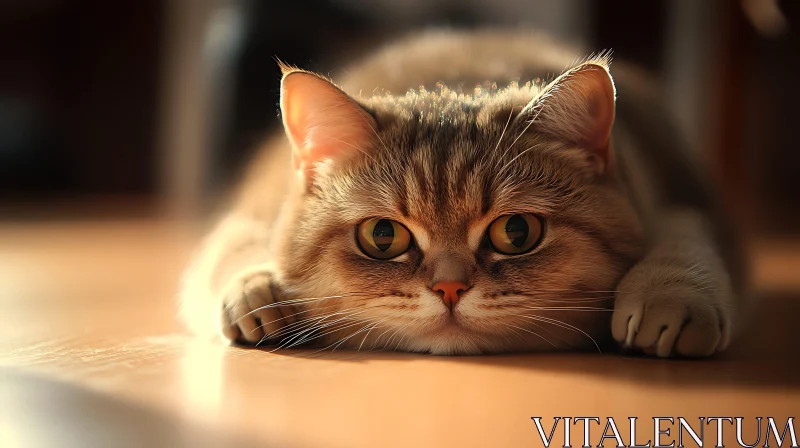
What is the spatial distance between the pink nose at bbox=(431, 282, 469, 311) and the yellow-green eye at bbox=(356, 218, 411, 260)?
0.10 meters

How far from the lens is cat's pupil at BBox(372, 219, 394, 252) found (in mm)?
1134

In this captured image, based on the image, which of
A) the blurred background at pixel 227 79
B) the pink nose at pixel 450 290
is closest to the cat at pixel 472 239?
the pink nose at pixel 450 290

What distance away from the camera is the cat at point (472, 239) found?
3.56 ft

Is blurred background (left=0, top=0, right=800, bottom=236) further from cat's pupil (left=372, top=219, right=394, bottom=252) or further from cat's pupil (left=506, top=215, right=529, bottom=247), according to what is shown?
cat's pupil (left=506, top=215, right=529, bottom=247)

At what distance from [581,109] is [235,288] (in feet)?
1.97

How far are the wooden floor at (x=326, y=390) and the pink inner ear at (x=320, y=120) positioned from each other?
12.8 inches

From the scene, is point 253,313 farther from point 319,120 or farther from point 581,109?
point 581,109

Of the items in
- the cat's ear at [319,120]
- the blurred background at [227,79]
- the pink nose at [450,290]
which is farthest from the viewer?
the blurred background at [227,79]

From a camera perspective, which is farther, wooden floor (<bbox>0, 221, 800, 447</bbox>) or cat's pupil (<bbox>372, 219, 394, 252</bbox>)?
cat's pupil (<bbox>372, 219, 394, 252</bbox>)

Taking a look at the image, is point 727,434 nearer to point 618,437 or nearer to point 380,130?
point 618,437

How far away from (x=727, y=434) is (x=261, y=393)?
540mm

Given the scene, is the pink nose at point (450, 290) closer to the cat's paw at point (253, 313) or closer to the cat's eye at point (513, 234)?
the cat's eye at point (513, 234)

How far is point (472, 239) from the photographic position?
1098 millimetres

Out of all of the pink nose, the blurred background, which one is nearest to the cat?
the pink nose
